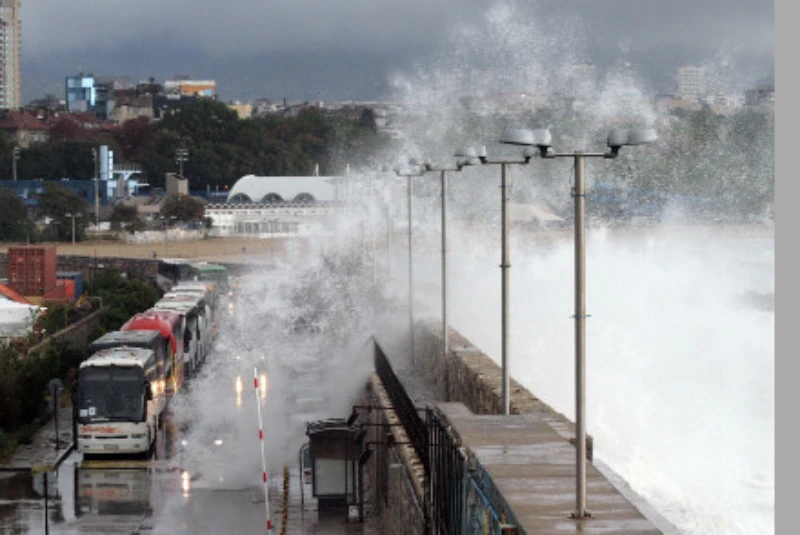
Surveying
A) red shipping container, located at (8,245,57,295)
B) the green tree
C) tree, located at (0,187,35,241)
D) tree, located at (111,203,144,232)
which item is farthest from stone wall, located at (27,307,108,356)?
tree, located at (111,203,144,232)

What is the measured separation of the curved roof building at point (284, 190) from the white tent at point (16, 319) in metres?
68.5

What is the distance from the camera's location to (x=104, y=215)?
11412 cm

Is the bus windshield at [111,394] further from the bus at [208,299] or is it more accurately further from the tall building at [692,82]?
the tall building at [692,82]

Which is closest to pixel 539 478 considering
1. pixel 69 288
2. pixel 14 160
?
pixel 69 288

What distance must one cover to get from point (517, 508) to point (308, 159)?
123 metres

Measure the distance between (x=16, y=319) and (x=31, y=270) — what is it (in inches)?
522

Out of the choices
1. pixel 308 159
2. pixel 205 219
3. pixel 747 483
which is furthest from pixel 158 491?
pixel 308 159

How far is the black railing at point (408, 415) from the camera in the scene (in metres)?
16.4

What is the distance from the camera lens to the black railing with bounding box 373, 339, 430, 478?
16.4m

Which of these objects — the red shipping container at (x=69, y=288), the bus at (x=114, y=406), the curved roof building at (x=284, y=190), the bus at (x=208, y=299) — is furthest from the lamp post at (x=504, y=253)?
the curved roof building at (x=284, y=190)

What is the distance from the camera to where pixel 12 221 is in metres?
95.9

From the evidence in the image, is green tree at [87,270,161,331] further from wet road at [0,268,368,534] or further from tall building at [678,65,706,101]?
tall building at [678,65,706,101]

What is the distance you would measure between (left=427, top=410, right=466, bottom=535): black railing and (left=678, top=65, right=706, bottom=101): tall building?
2834 cm

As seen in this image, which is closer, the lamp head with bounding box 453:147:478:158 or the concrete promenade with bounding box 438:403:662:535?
the concrete promenade with bounding box 438:403:662:535
